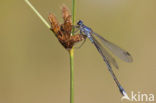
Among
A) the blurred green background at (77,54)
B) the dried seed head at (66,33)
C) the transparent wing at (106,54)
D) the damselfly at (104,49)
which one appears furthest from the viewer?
the blurred green background at (77,54)

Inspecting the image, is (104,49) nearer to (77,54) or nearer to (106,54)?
(106,54)

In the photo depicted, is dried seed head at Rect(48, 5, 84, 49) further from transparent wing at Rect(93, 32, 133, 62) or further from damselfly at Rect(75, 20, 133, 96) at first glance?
transparent wing at Rect(93, 32, 133, 62)

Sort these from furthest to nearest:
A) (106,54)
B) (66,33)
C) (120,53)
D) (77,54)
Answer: (77,54)
(120,53)
(106,54)
(66,33)

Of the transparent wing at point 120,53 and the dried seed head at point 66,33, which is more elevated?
the transparent wing at point 120,53

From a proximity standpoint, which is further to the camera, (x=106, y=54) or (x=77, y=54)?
(x=77, y=54)

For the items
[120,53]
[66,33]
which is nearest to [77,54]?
[120,53]

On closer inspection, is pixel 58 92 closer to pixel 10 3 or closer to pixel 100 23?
pixel 100 23

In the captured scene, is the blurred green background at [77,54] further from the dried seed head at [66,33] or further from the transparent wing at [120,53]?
the dried seed head at [66,33]

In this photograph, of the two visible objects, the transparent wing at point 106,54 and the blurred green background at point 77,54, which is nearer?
the transparent wing at point 106,54

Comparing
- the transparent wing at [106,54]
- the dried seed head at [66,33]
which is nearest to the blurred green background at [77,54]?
the transparent wing at [106,54]
